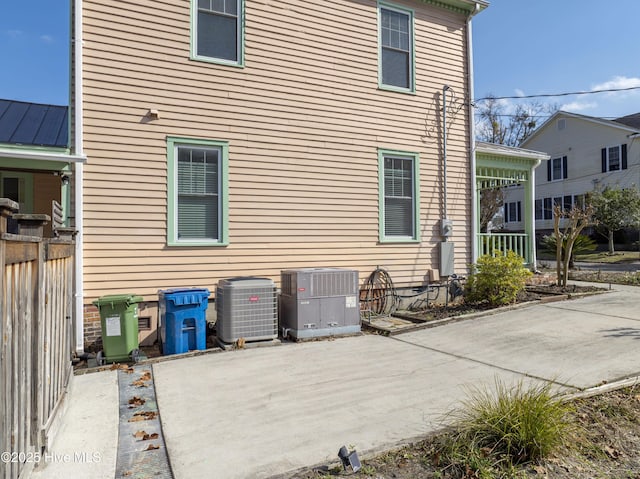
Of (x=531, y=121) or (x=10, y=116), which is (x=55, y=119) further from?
(x=531, y=121)

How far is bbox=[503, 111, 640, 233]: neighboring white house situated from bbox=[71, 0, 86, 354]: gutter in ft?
82.7

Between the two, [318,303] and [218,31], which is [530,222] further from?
[218,31]

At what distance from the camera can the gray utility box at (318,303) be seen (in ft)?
21.2

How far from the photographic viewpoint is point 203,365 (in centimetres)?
524

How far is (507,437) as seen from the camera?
9.53 feet

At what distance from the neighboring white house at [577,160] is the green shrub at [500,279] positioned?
1916 centimetres

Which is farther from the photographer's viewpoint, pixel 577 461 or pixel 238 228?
pixel 238 228

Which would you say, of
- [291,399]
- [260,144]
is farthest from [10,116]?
[291,399]

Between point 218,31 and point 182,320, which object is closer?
point 182,320

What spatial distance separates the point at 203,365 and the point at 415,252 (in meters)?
4.91

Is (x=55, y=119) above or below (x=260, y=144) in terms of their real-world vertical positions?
above

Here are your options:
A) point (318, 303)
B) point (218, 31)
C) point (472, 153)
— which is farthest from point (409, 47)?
point (318, 303)

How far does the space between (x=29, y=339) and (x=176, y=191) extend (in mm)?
4303

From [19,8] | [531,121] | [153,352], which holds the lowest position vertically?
[153,352]
